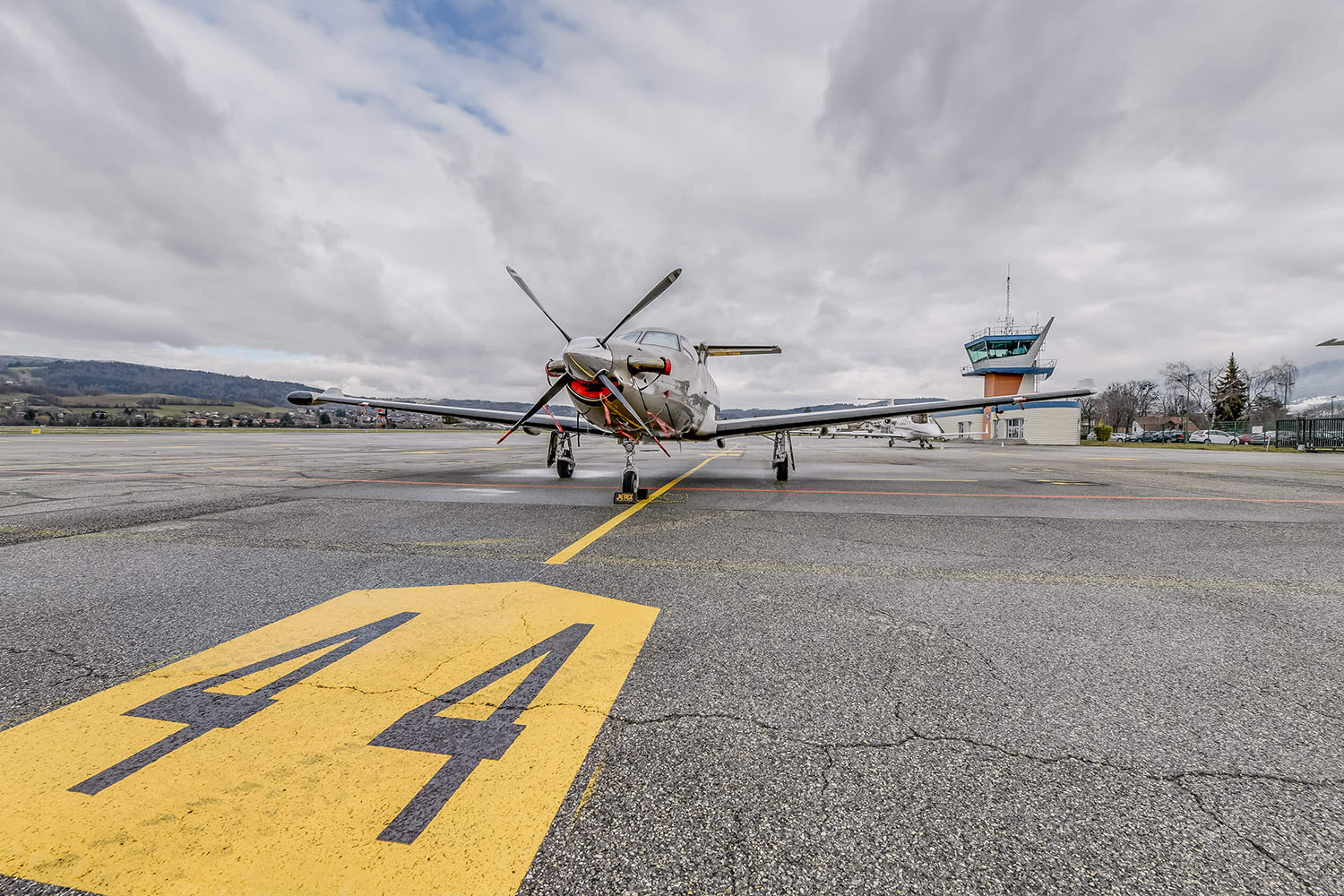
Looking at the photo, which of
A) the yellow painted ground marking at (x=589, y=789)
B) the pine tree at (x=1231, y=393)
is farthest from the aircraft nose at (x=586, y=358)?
the pine tree at (x=1231, y=393)

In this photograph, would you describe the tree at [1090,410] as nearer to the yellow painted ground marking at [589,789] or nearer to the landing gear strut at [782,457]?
the landing gear strut at [782,457]

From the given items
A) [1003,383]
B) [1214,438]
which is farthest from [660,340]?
[1214,438]

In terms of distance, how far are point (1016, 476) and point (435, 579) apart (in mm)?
14534

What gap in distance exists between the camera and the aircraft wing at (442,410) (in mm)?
12133

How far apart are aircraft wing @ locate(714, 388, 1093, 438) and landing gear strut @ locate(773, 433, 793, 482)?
47cm

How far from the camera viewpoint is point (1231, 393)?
68188mm

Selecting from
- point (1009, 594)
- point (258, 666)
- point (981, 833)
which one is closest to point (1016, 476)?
point (1009, 594)

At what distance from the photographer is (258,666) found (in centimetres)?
275

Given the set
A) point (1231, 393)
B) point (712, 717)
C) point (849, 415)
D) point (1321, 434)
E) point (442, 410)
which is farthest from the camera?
point (1231, 393)

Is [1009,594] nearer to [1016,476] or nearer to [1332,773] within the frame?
[1332,773]

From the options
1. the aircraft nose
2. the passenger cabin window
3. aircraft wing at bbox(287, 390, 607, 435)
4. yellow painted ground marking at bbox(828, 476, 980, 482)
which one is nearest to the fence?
yellow painted ground marking at bbox(828, 476, 980, 482)

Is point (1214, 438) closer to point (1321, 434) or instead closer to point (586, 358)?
point (1321, 434)

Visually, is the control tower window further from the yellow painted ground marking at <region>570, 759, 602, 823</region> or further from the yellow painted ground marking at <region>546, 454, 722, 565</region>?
the yellow painted ground marking at <region>570, 759, 602, 823</region>

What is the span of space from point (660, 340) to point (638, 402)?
161 centimetres
